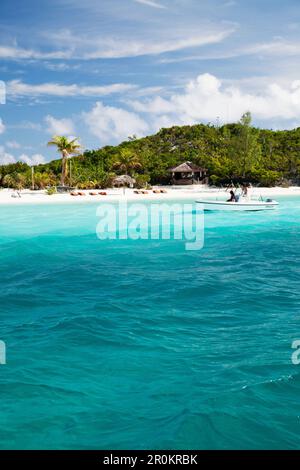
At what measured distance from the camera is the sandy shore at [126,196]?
38.5 meters

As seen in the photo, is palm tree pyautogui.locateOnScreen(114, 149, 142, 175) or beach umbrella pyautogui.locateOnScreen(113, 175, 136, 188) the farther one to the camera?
palm tree pyautogui.locateOnScreen(114, 149, 142, 175)

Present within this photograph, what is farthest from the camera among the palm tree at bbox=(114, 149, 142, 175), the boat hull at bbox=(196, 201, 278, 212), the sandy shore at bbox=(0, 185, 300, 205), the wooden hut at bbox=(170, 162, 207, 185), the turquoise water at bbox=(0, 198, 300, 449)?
the palm tree at bbox=(114, 149, 142, 175)

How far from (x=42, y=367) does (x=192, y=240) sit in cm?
1200

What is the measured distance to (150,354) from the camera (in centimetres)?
666

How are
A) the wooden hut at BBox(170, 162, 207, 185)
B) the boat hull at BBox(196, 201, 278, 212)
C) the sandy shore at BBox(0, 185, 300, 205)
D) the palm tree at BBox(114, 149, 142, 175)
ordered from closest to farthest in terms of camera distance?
1. the boat hull at BBox(196, 201, 278, 212)
2. the sandy shore at BBox(0, 185, 300, 205)
3. the wooden hut at BBox(170, 162, 207, 185)
4. the palm tree at BBox(114, 149, 142, 175)

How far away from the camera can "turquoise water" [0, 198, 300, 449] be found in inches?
190

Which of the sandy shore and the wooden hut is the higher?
the wooden hut

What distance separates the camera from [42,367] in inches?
247

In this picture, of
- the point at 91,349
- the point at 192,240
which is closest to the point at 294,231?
the point at 192,240

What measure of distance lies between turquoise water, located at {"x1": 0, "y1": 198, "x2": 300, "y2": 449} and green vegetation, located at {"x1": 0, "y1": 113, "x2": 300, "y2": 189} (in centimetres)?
3739

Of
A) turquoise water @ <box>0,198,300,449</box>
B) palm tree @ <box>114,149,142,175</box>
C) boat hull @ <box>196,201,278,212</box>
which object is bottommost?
turquoise water @ <box>0,198,300,449</box>

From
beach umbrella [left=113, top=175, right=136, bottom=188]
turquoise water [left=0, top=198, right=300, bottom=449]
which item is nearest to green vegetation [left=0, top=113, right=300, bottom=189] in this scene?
beach umbrella [left=113, top=175, right=136, bottom=188]

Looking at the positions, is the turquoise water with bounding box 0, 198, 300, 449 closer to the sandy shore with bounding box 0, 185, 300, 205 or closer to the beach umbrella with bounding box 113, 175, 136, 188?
the sandy shore with bounding box 0, 185, 300, 205

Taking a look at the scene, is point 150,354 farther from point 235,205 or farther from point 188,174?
point 188,174
